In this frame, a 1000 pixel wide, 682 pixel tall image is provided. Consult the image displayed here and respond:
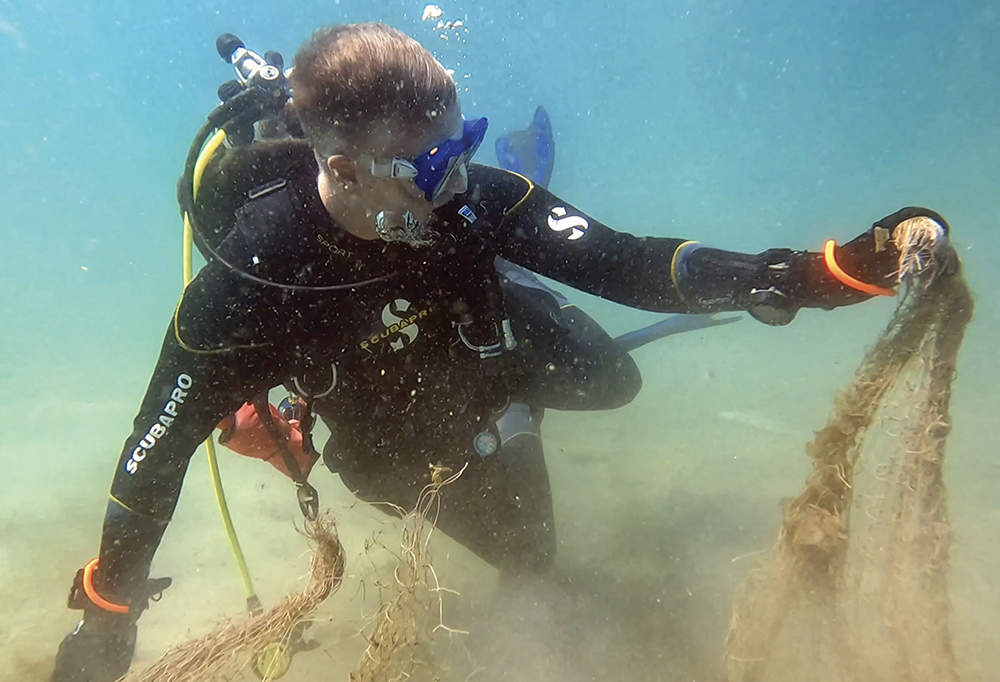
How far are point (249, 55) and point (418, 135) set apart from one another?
198cm

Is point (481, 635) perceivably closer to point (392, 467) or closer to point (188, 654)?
point (392, 467)

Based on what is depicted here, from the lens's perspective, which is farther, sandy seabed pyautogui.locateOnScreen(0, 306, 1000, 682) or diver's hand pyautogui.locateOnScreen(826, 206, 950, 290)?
sandy seabed pyautogui.locateOnScreen(0, 306, 1000, 682)

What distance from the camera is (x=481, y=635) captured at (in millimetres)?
3234

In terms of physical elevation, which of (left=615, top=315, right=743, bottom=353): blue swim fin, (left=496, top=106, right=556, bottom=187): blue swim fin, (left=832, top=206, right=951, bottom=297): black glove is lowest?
(left=832, top=206, right=951, bottom=297): black glove

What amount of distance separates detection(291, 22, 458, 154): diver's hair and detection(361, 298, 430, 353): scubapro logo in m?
0.80

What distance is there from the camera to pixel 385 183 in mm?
2070

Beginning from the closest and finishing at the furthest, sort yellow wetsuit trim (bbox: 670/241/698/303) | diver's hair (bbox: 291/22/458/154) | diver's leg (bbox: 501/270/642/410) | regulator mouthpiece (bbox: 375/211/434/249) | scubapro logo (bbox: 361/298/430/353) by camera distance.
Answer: diver's hair (bbox: 291/22/458/154)
regulator mouthpiece (bbox: 375/211/434/249)
yellow wetsuit trim (bbox: 670/241/698/303)
scubapro logo (bbox: 361/298/430/353)
diver's leg (bbox: 501/270/642/410)

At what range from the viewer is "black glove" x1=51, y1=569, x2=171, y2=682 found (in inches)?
99.0

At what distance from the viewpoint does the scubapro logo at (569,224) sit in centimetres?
244

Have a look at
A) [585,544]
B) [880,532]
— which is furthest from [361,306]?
[585,544]

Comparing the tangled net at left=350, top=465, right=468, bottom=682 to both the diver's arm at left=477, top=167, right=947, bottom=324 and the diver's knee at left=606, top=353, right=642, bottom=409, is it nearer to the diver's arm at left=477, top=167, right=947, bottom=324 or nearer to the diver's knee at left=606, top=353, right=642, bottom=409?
the diver's arm at left=477, top=167, right=947, bottom=324

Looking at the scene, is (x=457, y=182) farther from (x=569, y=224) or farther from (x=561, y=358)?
(x=561, y=358)

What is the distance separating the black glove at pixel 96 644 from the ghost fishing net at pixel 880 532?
2.64m

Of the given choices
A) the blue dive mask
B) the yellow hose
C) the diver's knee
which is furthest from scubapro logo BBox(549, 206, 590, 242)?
the yellow hose
